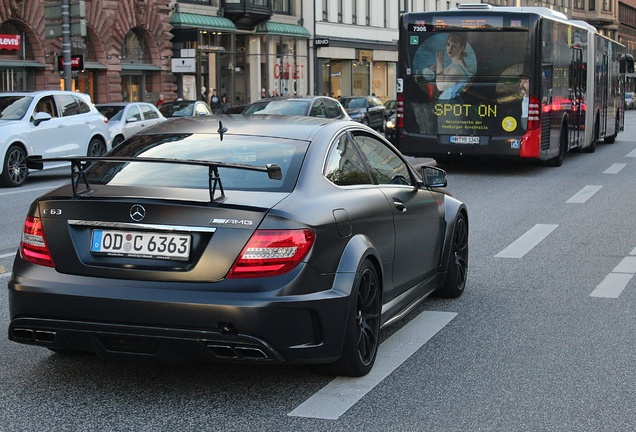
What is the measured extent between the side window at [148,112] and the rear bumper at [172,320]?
75.3ft

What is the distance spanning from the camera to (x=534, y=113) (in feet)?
68.1

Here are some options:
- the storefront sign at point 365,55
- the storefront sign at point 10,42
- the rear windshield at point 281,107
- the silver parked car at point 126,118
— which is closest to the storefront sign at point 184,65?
the storefront sign at point 10,42

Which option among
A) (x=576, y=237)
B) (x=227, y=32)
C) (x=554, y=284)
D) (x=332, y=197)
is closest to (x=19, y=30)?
(x=227, y=32)

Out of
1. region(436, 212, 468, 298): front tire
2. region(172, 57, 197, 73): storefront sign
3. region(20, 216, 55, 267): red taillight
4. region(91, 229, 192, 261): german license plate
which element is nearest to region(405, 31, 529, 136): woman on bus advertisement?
region(436, 212, 468, 298): front tire

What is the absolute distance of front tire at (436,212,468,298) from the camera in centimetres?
844

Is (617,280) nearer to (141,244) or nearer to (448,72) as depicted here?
(141,244)

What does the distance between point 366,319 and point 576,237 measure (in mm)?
6756

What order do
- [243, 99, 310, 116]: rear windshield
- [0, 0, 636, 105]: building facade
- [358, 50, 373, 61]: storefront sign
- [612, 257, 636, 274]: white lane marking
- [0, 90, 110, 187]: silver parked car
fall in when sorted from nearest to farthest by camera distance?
[612, 257, 636, 274]: white lane marking < [0, 90, 110, 187]: silver parked car < [243, 99, 310, 116]: rear windshield < [0, 0, 636, 105]: building facade < [358, 50, 373, 61]: storefront sign

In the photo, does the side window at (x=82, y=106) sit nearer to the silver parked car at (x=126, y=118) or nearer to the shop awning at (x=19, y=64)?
the silver parked car at (x=126, y=118)

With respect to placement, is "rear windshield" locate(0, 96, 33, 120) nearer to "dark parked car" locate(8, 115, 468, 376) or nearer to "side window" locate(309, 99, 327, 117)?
"side window" locate(309, 99, 327, 117)

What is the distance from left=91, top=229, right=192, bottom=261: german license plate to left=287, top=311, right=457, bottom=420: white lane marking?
95cm

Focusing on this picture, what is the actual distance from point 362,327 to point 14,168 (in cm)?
1500

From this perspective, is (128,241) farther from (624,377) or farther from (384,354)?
(624,377)

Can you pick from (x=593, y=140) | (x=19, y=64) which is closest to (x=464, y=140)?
(x=593, y=140)
